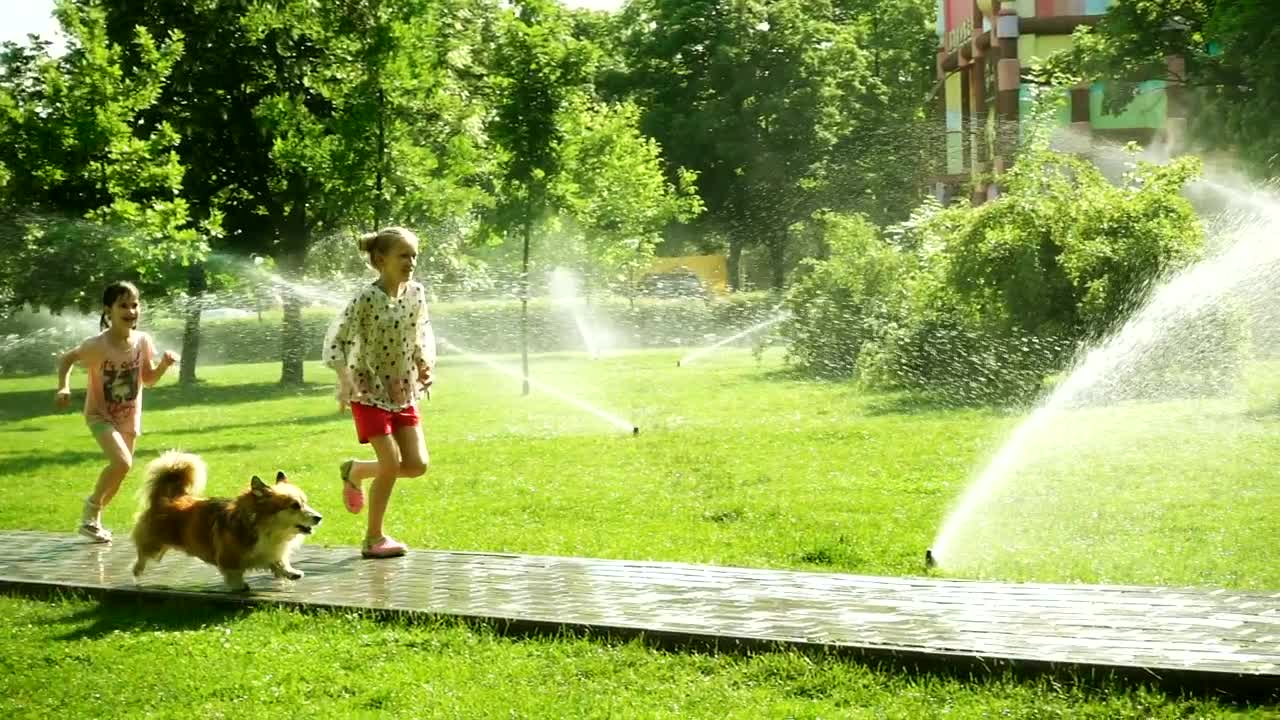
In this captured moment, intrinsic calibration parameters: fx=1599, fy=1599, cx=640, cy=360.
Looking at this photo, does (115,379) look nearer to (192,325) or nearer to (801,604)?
(801,604)

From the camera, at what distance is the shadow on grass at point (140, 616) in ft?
26.2

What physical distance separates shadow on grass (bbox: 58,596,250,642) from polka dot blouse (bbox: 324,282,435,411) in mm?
1624

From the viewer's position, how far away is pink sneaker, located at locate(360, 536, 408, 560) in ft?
31.8

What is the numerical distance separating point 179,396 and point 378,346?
83.3 ft

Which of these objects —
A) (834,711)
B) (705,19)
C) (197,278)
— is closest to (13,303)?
(197,278)

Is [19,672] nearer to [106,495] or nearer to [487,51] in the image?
[106,495]

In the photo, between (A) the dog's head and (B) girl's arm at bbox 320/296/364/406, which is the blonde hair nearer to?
(B) girl's arm at bbox 320/296/364/406

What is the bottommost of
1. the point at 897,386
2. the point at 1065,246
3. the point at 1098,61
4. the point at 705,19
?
the point at 897,386

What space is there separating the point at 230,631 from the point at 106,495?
3687mm

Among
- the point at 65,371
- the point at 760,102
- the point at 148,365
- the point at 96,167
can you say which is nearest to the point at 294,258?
the point at 96,167

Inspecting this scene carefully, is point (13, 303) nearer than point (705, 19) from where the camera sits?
Yes

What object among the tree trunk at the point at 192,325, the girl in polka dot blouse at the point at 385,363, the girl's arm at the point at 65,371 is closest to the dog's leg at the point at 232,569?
the girl in polka dot blouse at the point at 385,363

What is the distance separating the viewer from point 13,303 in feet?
105

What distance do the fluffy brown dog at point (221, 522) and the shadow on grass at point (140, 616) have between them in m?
0.29
